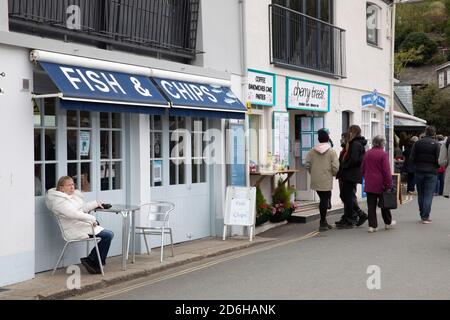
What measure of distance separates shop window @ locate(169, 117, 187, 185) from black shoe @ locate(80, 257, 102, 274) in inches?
111

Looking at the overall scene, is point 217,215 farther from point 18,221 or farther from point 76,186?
point 18,221

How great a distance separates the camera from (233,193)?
36.8ft

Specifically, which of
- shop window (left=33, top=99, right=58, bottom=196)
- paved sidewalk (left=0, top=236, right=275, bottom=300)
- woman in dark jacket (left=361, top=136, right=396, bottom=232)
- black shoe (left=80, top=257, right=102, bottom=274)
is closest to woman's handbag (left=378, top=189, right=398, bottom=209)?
woman in dark jacket (left=361, top=136, right=396, bottom=232)

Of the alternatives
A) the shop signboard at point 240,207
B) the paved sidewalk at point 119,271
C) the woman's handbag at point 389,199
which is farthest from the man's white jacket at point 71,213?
the woman's handbag at point 389,199

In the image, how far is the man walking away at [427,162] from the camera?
40.9 ft

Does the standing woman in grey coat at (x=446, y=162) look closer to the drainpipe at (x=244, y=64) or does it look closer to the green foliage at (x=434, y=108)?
the drainpipe at (x=244, y=64)

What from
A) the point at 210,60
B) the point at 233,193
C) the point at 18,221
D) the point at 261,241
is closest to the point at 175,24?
the point at 210,60

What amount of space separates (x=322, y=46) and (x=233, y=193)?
242 inches

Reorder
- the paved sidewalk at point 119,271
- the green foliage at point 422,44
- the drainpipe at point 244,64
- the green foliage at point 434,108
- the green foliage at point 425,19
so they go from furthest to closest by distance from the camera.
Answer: the green foliage at point 425,19 < the green foliage at point 422,44 < the green foliage at point 434,108 < the drainpipe at point 244,64 < the paved sidewalk at point 119,271

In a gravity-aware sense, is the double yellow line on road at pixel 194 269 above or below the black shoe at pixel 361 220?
below

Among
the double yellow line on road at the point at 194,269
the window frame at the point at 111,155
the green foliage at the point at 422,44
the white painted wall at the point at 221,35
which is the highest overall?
the green foliage at the point at 422,44

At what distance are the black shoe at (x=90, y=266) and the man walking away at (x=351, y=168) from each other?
5855 millimetres

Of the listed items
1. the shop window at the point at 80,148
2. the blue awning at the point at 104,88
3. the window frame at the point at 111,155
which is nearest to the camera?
the blue awning at the point at 104,88

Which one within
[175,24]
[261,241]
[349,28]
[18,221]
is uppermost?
[349,28]
